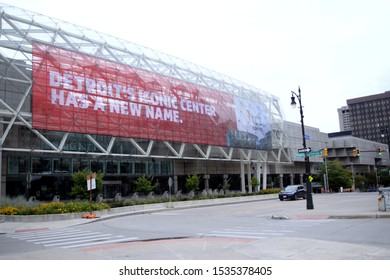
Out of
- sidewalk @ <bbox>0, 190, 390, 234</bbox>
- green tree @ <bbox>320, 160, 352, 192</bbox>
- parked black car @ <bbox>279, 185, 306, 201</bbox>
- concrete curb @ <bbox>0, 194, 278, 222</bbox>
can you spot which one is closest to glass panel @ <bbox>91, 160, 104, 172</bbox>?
concrete curb @ <bbox>0, 194, 278, 222</bbox>

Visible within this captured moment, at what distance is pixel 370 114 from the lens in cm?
18750

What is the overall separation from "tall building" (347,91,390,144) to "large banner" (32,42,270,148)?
446 feet

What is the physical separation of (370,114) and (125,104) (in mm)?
169244

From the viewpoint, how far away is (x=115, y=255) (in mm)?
10758

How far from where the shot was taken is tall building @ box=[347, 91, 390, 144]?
17711cm

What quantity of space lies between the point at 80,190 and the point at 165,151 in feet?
79.9

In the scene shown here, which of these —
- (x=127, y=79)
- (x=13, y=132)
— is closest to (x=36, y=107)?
(x=13, y=132)

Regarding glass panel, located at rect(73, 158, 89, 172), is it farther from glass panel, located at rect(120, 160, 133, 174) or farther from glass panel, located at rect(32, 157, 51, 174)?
glass panel, located at rect(120, 160, 133, 174)

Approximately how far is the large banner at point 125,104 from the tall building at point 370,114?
136046mm

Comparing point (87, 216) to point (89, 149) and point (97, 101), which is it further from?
point (89, 149)

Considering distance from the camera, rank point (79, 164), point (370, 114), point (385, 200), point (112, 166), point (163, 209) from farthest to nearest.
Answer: point (370, 114) → point (112, 166) → point (79, 164) → point (163, 209) → point (385, 200)

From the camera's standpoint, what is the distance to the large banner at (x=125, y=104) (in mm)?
40156

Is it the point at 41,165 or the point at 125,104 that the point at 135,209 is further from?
the point at 41,165

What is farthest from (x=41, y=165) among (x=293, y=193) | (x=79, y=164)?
(x=293, y=193)
